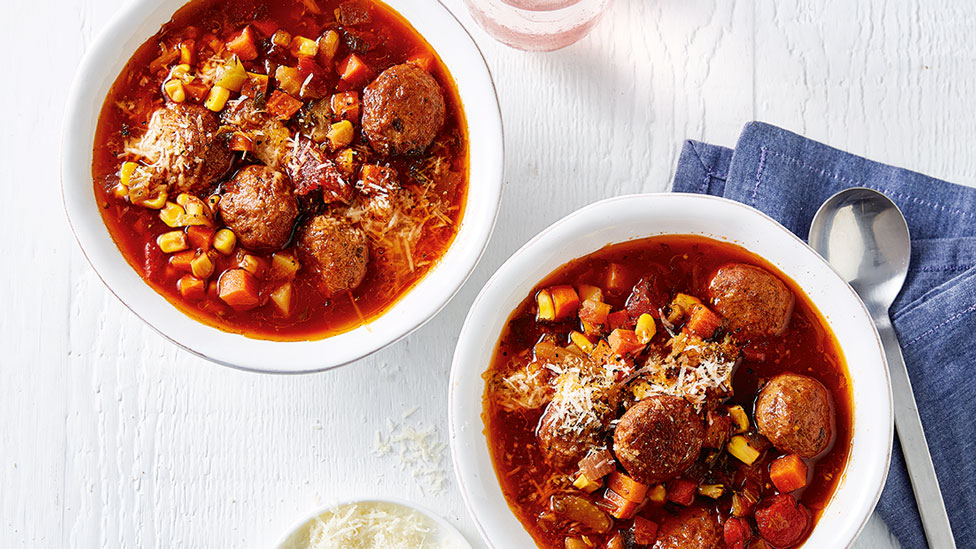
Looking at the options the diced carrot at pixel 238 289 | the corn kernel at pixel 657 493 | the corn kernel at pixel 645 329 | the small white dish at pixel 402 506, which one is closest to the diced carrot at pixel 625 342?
the corn kernel at pixel 645 329

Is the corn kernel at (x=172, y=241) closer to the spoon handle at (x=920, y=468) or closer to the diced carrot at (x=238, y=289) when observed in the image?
the diced carrot at (x=238, y=289)

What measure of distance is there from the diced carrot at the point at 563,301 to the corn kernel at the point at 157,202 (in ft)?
5.24

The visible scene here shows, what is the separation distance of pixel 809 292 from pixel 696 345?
20.4 inches

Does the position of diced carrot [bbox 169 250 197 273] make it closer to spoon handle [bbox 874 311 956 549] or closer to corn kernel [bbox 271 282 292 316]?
corn kernel [bbox 271 282 292 316]

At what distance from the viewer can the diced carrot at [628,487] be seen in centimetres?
329

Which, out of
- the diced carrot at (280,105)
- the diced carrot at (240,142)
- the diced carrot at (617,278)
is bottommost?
the diced carrot at (617,278)

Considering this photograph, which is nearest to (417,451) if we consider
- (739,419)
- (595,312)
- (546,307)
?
(546,307)

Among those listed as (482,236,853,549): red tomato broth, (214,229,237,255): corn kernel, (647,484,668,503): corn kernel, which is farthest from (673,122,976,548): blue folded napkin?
(214,229,237,255): corn kernel

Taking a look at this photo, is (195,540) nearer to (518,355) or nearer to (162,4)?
(518,355)

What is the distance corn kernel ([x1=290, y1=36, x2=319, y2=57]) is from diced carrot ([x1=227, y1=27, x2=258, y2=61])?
16 cm

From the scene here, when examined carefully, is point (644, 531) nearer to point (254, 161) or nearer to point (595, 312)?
point (595, 312)

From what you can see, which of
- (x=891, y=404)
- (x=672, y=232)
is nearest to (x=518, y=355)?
(x=672, y=232)

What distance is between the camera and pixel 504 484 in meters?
3.40

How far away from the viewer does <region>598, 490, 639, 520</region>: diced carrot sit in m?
3.31
